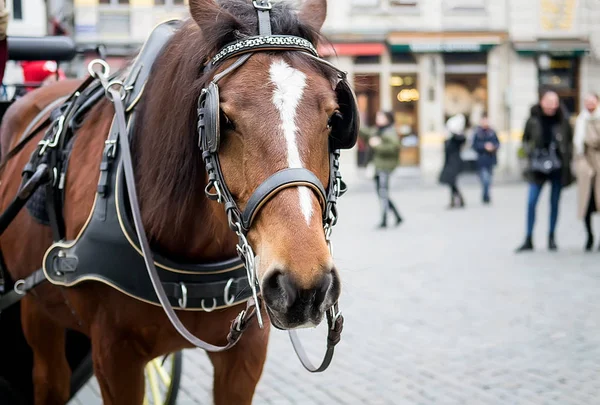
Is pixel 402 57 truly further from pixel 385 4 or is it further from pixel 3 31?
pixel 3 31

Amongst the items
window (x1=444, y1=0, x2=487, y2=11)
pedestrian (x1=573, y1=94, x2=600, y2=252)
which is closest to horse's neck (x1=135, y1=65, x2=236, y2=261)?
pedestrian (x1=573, y1=94, x2=600, y2=252)

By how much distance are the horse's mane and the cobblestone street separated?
52cm

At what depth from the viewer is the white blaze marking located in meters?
2.05

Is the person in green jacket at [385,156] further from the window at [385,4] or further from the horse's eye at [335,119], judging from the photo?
the window at [385,4]

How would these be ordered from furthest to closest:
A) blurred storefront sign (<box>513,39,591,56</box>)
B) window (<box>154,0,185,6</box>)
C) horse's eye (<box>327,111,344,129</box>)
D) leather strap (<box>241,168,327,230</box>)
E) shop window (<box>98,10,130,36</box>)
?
blurred storefront sign (<box>513,39,591,56</box>) → shop window (<box>98,10,130,36</box>) → window (<box>154,0,185,6</box>) → horse's eye (<box>327,111,344,129</box>) → leather strap (<box>241,168,327,230</box>)

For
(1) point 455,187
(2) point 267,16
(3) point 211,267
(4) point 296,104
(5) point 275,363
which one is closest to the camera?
(4) point 296,104

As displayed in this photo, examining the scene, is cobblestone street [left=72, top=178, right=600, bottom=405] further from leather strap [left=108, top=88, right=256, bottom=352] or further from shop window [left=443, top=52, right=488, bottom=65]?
shop window [left=443, top=52, right=488, bottom=65]

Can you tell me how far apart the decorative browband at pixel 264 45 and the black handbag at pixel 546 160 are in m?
8.31

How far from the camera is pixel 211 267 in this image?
2742mm

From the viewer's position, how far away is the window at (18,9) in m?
12.8

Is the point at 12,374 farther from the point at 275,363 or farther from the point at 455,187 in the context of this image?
the point at 455,187

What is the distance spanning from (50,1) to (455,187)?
862 centimetres

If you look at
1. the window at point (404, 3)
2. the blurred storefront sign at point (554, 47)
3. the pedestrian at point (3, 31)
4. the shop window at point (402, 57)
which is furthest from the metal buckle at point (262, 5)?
the blurred storefront sign at point (554, 47)

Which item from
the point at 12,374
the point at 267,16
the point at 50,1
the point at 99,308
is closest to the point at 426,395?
the point at 12,374
